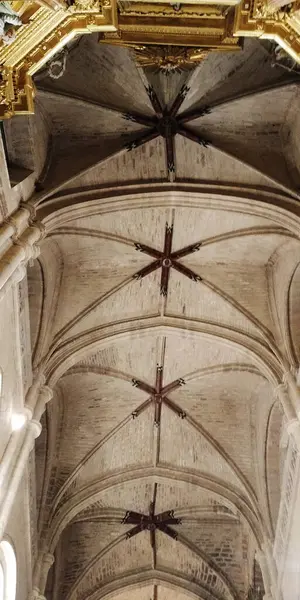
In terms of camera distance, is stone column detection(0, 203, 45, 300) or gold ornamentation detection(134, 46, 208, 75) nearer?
stone column detection(0, 203, 45, 300)

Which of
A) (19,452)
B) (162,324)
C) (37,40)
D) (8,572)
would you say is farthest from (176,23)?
(8,572)

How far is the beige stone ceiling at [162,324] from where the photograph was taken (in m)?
11.0

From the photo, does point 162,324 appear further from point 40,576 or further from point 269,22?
point 269,22

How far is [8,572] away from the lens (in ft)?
32.8

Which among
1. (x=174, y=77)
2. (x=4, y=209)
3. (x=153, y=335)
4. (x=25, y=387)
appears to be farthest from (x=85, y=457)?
(x=174, y=77)

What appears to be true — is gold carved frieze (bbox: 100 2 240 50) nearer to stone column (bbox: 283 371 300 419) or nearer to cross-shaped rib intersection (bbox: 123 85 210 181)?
cross-shaped rib intersection (bbox: 123 85 210 181)

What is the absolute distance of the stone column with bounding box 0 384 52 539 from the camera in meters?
8.63

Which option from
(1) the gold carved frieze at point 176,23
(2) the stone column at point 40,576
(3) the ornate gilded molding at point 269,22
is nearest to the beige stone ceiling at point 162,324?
(2) the stone column at point 40,576

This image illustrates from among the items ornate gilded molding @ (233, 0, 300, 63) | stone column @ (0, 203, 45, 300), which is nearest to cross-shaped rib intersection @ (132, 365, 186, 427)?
stone column @ (0, 203, 45, 300)

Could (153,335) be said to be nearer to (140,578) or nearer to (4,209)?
(4,209)

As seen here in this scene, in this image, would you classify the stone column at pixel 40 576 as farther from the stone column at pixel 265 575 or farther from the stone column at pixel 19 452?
the stone column at pixel 265 575

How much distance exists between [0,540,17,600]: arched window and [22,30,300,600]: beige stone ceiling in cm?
208

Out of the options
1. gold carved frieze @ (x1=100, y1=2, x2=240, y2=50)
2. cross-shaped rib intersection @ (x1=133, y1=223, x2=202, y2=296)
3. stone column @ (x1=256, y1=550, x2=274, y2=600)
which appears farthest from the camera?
cross-shaped rib intersection @ (x1=133, y1=223, x2=202, y2=296)

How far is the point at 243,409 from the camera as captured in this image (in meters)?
14.6
